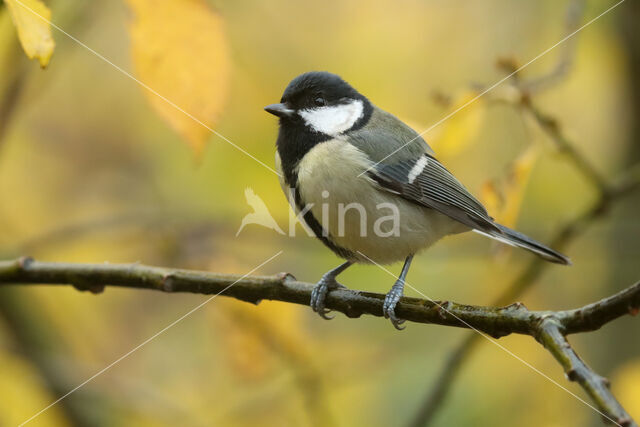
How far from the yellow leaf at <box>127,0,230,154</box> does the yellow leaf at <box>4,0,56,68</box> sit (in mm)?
229

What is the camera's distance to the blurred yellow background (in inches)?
94.3

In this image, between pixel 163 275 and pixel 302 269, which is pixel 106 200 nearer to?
pixel 302 269

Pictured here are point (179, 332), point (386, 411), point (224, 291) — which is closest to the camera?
point (224, 291)

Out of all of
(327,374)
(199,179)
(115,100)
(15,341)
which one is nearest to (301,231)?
(327,374)

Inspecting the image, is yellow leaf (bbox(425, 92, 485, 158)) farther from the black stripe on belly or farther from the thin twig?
the thin twig

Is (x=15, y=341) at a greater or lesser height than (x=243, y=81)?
lesser

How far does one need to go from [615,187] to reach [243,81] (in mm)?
1982

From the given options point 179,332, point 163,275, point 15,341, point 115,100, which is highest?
point 115,100

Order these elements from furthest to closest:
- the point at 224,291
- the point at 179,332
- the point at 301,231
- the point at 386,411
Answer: the point at 179,332 → the point at 386,411 → the point at 301,231 → the point at 224,291

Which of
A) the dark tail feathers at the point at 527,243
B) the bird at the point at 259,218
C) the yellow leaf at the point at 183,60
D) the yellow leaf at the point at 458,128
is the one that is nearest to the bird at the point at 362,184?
Result: the dark tail feathers at the point at 527,243

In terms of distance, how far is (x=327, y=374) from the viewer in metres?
2.65

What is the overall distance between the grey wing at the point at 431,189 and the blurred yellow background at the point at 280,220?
14 cm

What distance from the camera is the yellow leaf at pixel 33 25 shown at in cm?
119

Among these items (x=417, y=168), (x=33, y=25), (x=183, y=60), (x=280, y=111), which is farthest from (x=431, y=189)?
(x=33, y=25)
